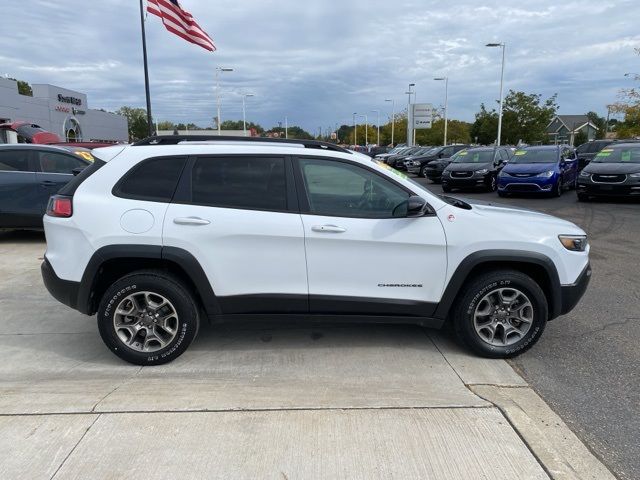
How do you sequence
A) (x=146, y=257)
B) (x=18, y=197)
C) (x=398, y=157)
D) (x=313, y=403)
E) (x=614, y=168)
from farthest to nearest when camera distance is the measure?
(x=398, y=157) → (x=614, y=168) → (x=18, y=197) → (x=146, y=257) → (x=313, y=403)

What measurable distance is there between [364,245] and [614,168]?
1232cm

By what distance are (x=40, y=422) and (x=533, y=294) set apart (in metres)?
3.59

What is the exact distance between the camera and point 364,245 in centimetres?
377

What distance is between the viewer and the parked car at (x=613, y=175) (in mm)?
12891

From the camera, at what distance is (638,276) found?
21.1ft

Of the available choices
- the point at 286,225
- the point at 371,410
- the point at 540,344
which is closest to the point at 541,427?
the point at 371,410

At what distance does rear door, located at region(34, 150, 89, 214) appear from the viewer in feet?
26.8

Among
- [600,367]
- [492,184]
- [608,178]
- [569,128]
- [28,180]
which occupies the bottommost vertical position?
[600,367]

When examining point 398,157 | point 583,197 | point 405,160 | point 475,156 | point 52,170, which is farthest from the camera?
point 398,157

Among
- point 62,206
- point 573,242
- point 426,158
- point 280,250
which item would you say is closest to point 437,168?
point 426,158

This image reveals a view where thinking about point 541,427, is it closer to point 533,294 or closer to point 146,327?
point 533,294

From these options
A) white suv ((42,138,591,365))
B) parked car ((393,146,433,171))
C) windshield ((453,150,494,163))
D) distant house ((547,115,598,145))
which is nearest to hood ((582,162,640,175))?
windshield ((453,150,494,163))

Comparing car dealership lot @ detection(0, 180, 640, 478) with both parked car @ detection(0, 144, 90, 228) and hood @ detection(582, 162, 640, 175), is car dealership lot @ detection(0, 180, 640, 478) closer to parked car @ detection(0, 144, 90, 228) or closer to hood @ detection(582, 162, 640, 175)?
parked car @ detection(0, 144, 90, 228)

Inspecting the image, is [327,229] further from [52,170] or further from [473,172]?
[473,172]
